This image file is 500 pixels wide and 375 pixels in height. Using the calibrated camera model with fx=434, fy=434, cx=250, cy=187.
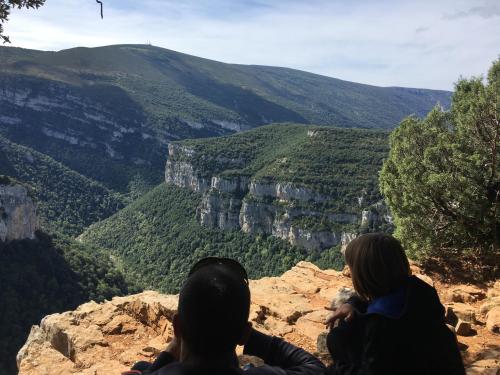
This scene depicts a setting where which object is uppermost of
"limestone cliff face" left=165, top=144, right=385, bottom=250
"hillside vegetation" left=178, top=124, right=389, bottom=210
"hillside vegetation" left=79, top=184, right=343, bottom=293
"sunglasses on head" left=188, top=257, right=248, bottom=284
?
"sunglasses on head" left=188, top=257, right=248, bottom=284

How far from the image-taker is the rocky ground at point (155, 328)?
746cm

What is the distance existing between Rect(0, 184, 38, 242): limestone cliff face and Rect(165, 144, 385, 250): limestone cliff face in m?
39.0

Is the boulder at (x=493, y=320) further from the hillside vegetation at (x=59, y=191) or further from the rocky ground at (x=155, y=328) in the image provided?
the hillside vegetation at (x=59, y=191)

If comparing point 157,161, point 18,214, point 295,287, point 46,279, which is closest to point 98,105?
point 157,161

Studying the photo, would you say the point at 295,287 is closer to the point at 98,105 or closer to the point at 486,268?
the point at 486,268

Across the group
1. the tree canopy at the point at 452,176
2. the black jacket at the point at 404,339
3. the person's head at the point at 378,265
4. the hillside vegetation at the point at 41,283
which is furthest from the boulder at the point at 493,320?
the hillside vegetation at the point at 41,283

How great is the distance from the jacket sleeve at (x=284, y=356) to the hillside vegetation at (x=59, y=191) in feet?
380

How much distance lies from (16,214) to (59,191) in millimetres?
59508

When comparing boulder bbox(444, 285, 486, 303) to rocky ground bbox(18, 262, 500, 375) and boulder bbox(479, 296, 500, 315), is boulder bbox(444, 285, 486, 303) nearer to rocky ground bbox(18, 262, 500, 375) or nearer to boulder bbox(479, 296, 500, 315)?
rocky ground bbox(18, 262, 500, 375)

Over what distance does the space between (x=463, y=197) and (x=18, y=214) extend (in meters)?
71.3

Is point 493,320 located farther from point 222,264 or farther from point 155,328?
point 222,264

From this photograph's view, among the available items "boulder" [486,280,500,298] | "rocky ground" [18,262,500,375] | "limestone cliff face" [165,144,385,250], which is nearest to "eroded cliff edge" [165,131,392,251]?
"limestone cliff face" [165,144,385,250]

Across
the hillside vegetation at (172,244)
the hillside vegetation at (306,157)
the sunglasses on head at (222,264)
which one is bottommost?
the hillside vegetation at (172,244)

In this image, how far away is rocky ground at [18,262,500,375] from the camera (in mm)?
7461
